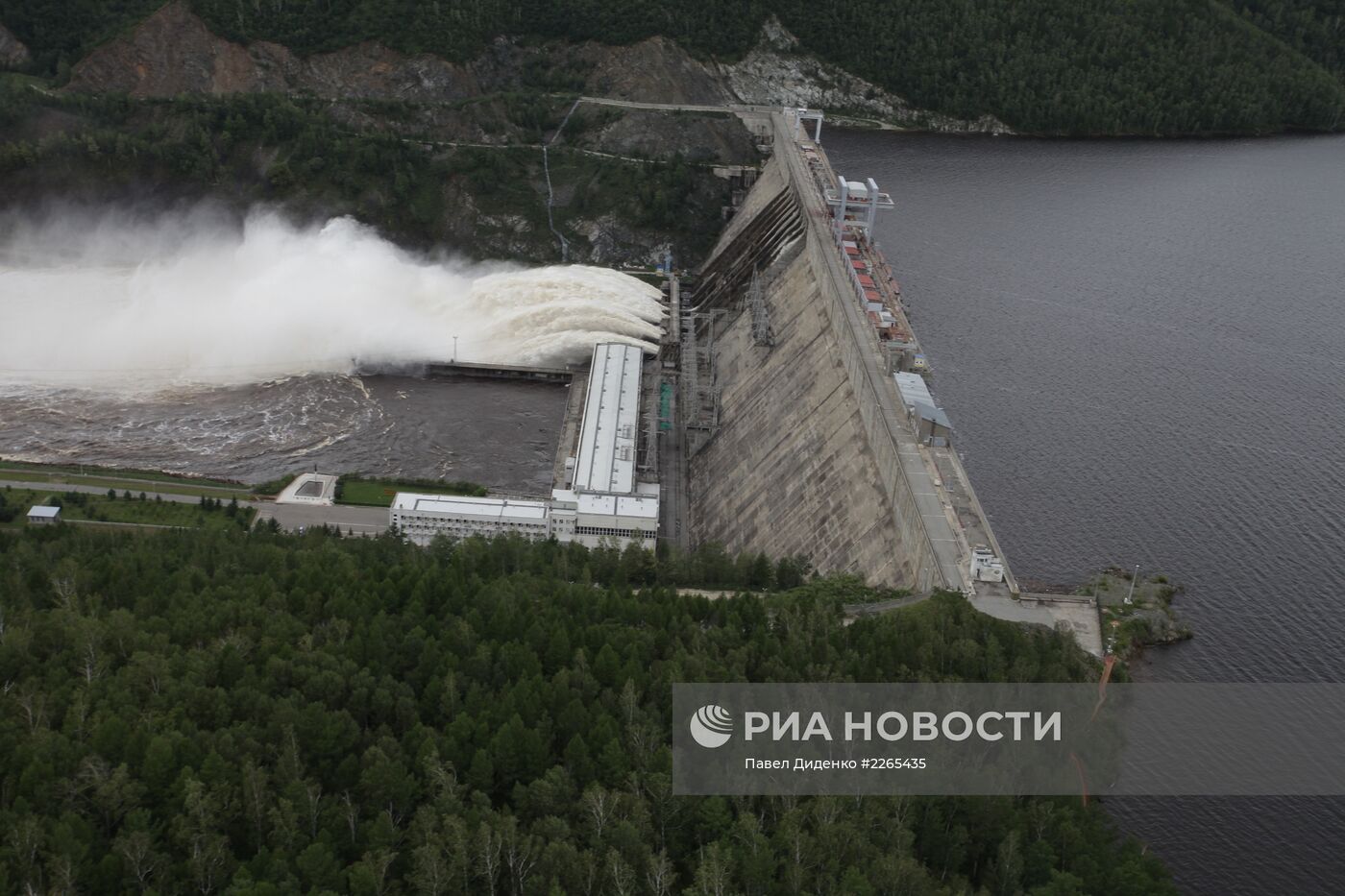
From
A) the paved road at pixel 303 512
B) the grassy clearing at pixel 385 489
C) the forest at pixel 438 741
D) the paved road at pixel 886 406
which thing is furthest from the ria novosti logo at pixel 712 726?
the grassy clearing at pixel 385 489

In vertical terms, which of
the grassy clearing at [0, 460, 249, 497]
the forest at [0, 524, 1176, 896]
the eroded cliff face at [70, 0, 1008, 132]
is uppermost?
the eroded cliff face at [70, 0, 1008, 132]

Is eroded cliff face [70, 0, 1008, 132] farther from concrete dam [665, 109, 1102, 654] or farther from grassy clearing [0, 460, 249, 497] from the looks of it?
grassy clearing [0, 460, 249, 497]

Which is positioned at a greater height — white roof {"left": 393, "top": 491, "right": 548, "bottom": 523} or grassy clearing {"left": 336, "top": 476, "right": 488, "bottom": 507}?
grassy clearing {"left": 336, "top": 476, "right": 488, "bottom": 507}

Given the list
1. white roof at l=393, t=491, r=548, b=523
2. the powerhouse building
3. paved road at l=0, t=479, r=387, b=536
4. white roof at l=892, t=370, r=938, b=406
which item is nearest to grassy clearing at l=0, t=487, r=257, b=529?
paved road at l=0, t=479, r=387, b=536

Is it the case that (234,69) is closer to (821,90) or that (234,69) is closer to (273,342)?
(273,342)

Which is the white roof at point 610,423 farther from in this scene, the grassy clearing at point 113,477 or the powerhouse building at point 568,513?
the grassy clearing at point 113,477

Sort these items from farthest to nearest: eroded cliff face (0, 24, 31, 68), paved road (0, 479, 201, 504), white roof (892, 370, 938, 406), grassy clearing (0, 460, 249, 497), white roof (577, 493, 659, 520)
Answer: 1. eroded cliff face (0, 24, 31, 68)
2. grassy clearing (0, 460, 249, 497)
3. paved road (0, 479, 201, 504)
4. white roof (577, 493, 659, 520)
5. white roof (892, 370, 938, 406)

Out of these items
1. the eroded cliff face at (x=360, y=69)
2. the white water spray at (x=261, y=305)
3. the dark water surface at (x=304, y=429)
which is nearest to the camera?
the dark water surface at (x=304, y=429)
